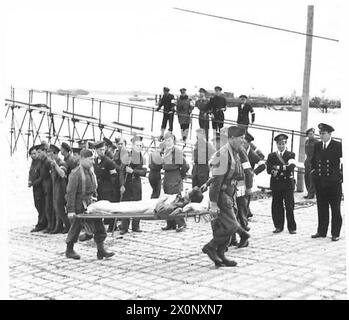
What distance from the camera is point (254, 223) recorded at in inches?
391

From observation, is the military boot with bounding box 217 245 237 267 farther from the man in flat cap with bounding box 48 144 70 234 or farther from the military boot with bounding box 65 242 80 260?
the man in flat cap with bounding box 48 144 70 234

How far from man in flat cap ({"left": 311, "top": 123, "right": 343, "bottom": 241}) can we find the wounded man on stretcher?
1922 millimetres

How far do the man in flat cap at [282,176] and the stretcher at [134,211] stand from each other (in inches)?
70.2

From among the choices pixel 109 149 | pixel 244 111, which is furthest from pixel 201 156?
pixel 244 111

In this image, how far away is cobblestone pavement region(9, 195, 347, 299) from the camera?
604 centimetres

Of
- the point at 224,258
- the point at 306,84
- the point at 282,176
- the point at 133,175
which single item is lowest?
the point at 224,258

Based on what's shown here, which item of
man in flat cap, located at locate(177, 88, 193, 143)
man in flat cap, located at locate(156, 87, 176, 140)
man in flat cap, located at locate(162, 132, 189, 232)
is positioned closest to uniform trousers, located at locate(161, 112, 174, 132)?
man in flat cap, located at locate(156, 87, 176, 140)

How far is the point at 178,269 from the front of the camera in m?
7.03

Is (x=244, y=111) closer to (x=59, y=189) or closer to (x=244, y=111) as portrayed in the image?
(x=244, y=111)

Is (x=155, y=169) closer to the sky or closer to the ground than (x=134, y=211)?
closer to the sky

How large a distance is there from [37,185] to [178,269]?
404 cm

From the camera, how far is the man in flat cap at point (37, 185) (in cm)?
995

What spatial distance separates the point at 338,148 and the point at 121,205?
3.26m
